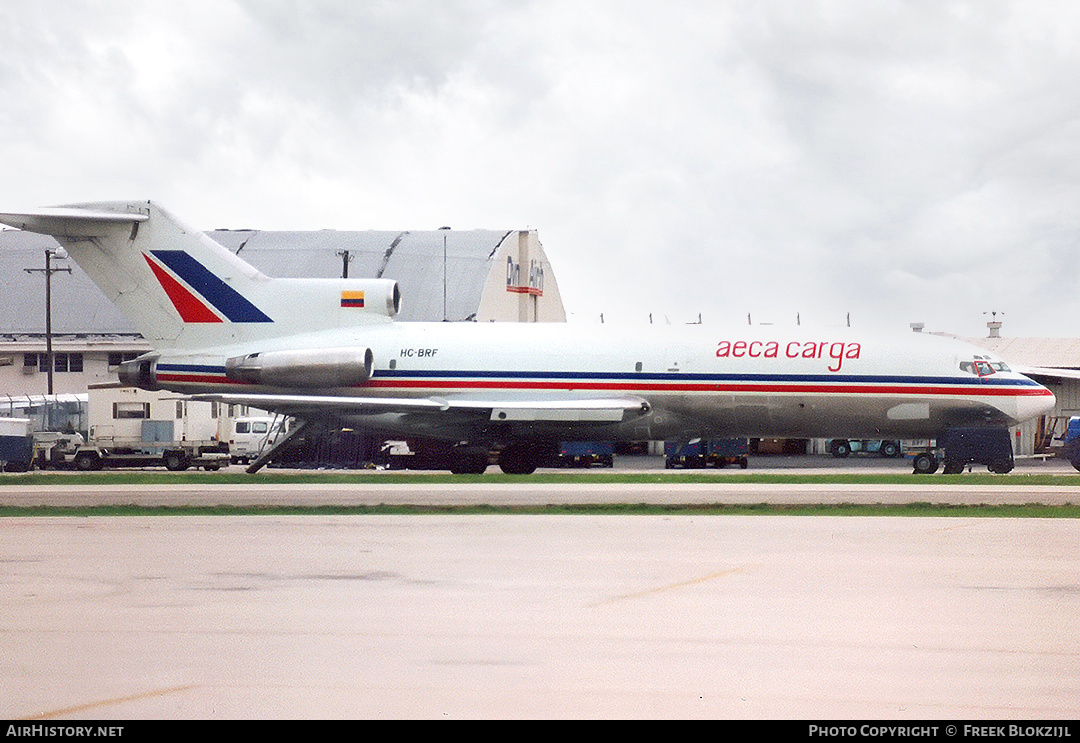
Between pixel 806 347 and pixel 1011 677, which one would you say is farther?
pixel 806 347

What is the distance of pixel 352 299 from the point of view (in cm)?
4106

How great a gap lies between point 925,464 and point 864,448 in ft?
104

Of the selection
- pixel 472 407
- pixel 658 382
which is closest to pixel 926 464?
pixel 658 382

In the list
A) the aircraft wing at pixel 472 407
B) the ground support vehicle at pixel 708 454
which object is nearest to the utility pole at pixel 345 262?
the ground support vehicle at pixel 708 454

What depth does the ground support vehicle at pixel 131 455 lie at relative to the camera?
5206 cm

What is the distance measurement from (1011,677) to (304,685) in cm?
434

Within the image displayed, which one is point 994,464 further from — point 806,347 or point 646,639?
point 646,639

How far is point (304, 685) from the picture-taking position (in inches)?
310

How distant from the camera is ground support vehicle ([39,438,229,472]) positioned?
52.1 metres

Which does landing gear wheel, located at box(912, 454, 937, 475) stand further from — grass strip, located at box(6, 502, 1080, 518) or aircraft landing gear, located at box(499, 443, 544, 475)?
grass strip, located at box(6, 502, 1080, 518)

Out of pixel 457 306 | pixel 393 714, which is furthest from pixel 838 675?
pixel 457 306

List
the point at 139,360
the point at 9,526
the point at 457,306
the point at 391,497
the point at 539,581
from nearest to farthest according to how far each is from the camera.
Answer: the point at 539,581, the point at 9,526, the point at 391,497, the point at 139,360, the point at 457,306

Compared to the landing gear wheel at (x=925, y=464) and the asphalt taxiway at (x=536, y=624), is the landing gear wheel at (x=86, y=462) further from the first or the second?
the asphalt taxiway at (x=536, y=624)

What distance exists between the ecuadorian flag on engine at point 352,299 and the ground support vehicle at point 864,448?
33.0 metres
